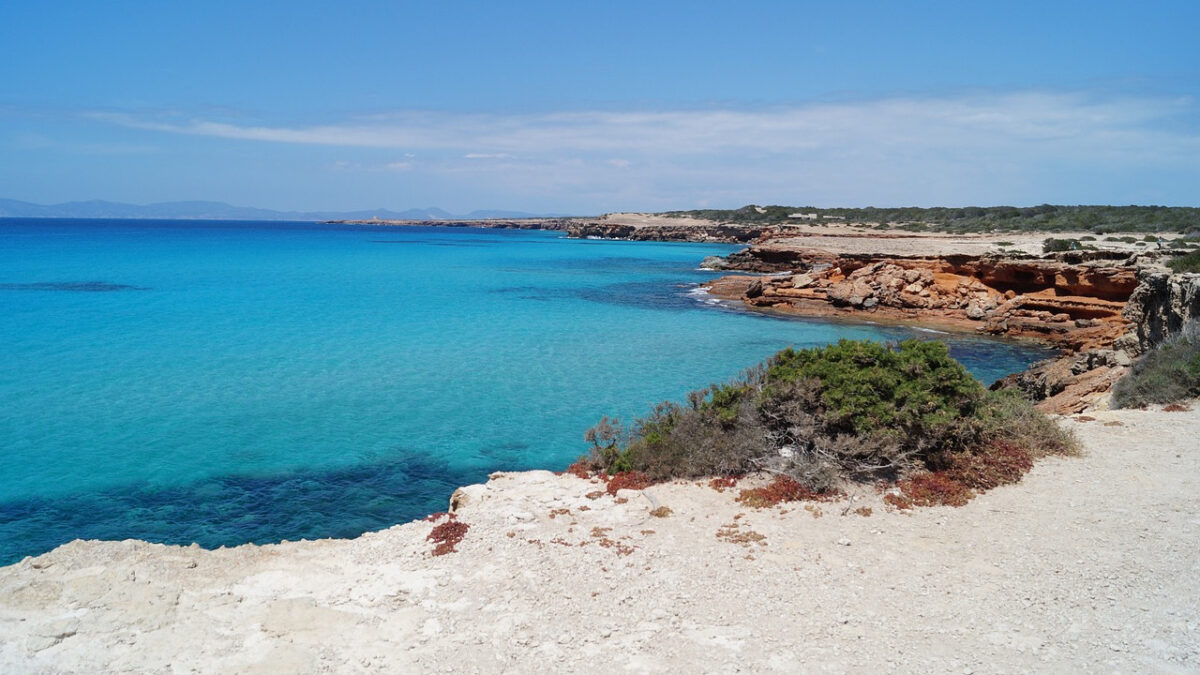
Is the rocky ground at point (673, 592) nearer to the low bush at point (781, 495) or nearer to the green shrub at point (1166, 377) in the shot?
the low bush at point (781, 495)

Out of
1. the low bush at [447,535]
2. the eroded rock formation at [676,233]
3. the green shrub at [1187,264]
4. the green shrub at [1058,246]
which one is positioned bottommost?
the low bush at [447,535]

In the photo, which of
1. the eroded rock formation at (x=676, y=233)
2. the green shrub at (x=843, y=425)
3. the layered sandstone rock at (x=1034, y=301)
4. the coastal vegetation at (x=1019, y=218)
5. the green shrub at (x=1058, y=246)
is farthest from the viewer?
the eroded rock formation at (x=676, y=233)

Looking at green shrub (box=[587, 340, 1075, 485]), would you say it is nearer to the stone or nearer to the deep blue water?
the deep blue water

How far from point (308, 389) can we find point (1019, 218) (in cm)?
7344

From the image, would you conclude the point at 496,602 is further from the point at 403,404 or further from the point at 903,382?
the point at 403,404

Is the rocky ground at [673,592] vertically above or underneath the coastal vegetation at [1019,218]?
underneath

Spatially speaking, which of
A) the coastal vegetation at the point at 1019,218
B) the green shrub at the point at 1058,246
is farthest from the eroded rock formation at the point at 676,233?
the green shrub at the point at 1058,246

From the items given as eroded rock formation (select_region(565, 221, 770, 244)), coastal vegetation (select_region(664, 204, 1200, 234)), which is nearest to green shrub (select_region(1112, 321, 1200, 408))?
coastal vegetation (select_region(664, 204, 1200, 234))

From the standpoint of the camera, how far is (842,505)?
7871 millimetres

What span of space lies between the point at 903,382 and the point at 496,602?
5860 millimetres

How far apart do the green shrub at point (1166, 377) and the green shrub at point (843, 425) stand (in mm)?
3175

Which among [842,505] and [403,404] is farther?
[403,404]

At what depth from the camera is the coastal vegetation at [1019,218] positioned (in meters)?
53.9

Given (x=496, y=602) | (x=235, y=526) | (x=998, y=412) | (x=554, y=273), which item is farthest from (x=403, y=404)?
(x=554, y=273)
